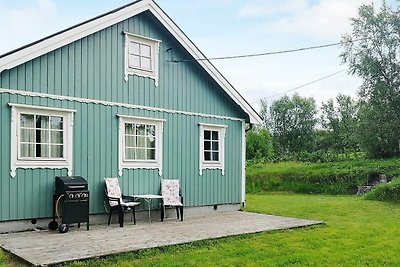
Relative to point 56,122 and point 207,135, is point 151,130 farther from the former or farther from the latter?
point 56,122

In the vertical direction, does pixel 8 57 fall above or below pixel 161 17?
below

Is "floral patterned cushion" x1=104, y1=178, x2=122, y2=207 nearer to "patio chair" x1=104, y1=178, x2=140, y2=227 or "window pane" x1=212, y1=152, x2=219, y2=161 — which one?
"patio chair" x1=104, y1=178, x2=140, y2=227

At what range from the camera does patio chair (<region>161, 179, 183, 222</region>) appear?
953 cm

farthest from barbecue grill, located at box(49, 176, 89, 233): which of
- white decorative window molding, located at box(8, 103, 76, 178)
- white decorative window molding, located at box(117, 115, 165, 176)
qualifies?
white decorative window molding, located at box(117, 115, 165, 176)

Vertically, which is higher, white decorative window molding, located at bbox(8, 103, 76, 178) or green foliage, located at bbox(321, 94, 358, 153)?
green foliage, located at bbox(321, 94, 358, 153)

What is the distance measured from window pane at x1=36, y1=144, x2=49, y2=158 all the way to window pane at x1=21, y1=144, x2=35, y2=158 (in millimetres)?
94

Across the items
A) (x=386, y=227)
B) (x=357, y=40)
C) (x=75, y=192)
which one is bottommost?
(x=386, y=227)

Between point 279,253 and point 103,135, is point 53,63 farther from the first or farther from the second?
point 279,253

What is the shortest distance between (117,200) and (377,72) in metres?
17.9

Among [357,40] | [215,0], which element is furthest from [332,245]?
[357,40]

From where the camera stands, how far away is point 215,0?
1195 centimetres

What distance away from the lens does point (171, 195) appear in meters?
9.88

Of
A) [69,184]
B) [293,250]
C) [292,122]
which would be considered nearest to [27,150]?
[69,184]

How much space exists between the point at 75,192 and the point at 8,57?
2.60 m
